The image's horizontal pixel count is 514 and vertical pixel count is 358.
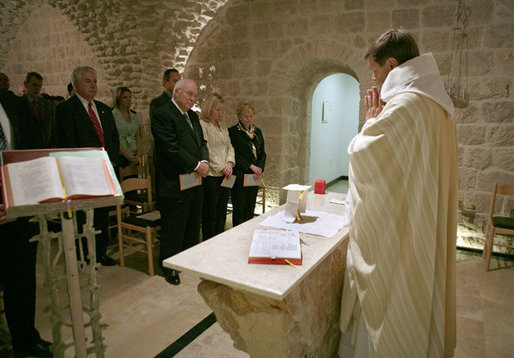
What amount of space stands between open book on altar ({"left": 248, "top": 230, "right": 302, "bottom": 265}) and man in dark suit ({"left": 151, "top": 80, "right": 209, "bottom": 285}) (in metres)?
1.45

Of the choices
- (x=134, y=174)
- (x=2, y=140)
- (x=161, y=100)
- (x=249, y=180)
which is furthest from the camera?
(x=134, y=174)

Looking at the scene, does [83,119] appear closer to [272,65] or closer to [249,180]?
[249,180]

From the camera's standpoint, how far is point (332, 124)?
7.28 metres

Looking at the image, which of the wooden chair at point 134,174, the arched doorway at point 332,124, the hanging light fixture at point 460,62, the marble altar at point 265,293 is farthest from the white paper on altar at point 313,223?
the arched doorway at point 332,124

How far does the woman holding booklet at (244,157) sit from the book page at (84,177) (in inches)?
91.7

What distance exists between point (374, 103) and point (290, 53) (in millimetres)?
3328

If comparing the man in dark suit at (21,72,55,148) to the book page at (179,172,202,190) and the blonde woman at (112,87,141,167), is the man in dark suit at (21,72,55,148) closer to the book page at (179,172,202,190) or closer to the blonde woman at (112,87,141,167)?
the blonde woman at (112,87,141,167)

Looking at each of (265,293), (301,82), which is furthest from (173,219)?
(301,82)

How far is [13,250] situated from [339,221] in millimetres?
1874

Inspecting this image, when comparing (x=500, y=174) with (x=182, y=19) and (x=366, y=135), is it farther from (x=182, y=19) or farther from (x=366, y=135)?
(x=182, y=19)

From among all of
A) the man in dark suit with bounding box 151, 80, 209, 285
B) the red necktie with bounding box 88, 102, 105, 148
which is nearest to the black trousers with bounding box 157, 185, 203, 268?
the man in dark suit with bounding box 151, 80, 209, 285

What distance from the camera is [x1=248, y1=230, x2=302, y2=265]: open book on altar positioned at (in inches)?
54.7

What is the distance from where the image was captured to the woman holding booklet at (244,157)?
375 cm

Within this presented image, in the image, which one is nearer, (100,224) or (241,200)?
(100,224)
